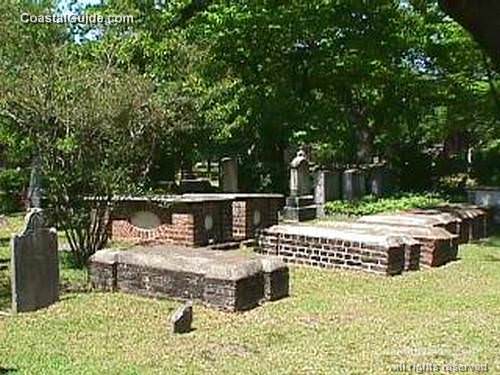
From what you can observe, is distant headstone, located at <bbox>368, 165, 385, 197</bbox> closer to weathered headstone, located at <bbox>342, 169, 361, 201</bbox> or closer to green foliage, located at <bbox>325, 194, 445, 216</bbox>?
weathered headstone, located at <bbox>342, 169, 361, 201</bbox>

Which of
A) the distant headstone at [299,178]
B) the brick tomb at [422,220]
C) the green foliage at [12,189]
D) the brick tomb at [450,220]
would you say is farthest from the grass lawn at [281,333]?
the green foliage at [12,189]

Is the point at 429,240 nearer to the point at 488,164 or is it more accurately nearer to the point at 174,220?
the point at 174,220

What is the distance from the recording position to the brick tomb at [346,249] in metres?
11.1

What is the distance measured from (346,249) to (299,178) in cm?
876

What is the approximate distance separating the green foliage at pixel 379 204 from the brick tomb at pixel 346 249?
6.61m

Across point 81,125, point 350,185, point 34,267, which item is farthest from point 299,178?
point 34,267

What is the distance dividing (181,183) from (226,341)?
16.1 meters

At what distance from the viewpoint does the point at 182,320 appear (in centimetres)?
→ 752

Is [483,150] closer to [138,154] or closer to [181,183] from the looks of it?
[181,183]

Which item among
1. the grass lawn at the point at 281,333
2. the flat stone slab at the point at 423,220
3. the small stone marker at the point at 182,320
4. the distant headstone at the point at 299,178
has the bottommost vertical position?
the grass lawn at the point at 281,333

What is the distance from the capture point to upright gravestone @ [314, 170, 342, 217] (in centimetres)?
2127

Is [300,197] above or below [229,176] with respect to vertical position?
below

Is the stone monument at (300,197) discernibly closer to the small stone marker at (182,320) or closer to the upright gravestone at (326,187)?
the upright gravestone at (326,187)

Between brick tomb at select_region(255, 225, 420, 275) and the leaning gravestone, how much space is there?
4257mm
